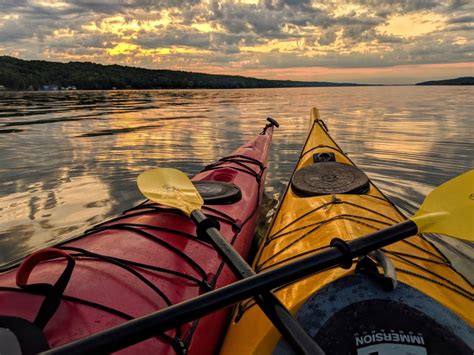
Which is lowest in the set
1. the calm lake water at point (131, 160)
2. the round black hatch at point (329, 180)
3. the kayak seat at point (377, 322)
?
the calm lake water at point (131, 160)

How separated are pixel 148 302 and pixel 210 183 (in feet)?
7.68

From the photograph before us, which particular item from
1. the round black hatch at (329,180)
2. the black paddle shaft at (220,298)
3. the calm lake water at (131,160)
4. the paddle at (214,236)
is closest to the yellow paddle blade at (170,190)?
the paddle at (214,236)

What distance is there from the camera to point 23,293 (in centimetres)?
177

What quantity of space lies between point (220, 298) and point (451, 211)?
1.81 metres

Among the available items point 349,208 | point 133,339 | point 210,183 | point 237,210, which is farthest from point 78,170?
point 133,339

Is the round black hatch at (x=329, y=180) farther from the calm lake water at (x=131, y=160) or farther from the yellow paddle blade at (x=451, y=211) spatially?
the calm lake water at (x=131, y=160)

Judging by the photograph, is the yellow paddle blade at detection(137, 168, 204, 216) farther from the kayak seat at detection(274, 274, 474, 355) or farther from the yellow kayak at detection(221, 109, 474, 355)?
the kayak seat at detection(274, 274, 474, 355)

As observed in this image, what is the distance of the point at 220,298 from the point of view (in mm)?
1606

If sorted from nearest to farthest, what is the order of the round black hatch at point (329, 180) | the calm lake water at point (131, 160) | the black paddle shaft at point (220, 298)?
the black paddle shaft at point (220, 298)
the round black hatch at point (329, 180)
the calm lake water at point (131, 160)

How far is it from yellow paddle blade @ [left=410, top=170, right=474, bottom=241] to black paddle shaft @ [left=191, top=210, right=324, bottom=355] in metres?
1.05

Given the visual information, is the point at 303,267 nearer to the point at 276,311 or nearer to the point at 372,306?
the point at 276,311

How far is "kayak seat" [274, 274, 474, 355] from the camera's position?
171 centimetres

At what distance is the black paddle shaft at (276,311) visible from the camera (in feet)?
5.01

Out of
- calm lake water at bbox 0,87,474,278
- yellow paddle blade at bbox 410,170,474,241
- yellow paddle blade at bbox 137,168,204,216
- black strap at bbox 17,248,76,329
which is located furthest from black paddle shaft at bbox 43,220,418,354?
calm lake water at bbox 0,87,474,278
